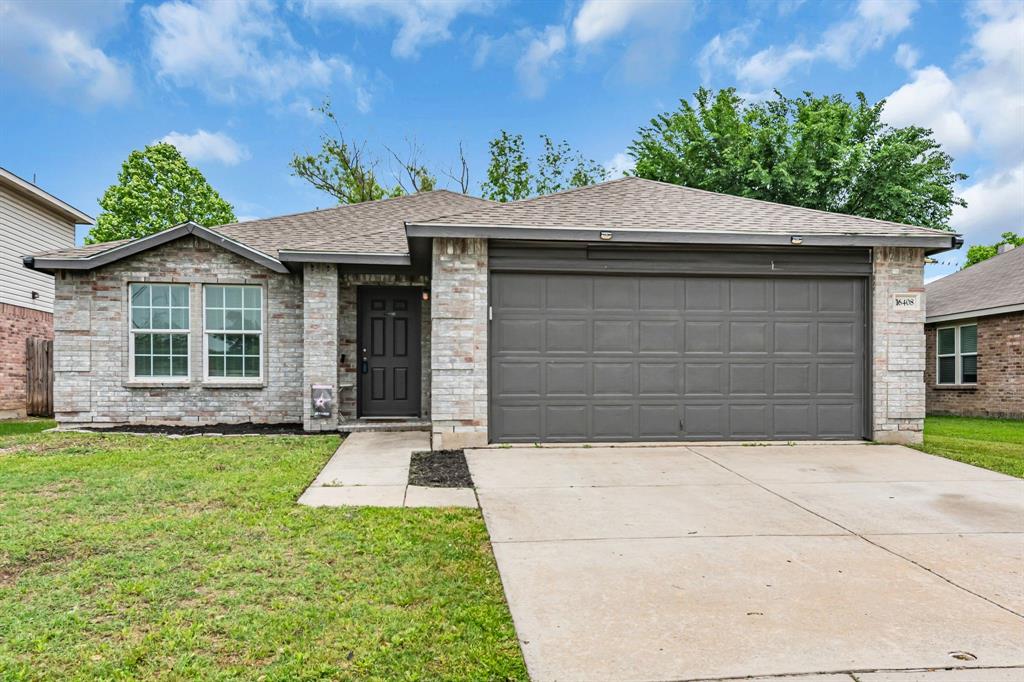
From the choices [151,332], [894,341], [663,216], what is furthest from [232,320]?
[894,341]

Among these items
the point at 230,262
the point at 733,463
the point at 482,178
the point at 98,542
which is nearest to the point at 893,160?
the point at 482,178

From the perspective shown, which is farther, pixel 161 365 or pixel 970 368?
pixel 970 368

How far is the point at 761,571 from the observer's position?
143 inches

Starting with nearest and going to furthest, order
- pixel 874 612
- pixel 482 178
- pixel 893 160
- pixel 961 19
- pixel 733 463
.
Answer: pixel 874 612, pixel 733 463, pixel 961 19, pixel 893 160, pixel 482 178

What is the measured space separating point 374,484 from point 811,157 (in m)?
21.4

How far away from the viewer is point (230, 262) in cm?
1019

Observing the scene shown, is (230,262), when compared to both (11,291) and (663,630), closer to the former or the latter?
(11,291)

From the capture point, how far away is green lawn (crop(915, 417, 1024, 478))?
735cm

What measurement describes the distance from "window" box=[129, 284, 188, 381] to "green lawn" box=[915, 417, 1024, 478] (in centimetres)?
1166

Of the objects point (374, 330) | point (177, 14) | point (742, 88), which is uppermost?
point (742, 88)

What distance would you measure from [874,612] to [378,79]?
2536 cm

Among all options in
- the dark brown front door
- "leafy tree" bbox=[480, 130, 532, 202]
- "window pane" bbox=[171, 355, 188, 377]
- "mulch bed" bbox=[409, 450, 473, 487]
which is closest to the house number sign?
"mulch bed" bbox=[409, 450, 473, 487]

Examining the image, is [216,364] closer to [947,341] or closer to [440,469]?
[440,469]

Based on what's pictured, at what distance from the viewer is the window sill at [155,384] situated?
10.0 metres
